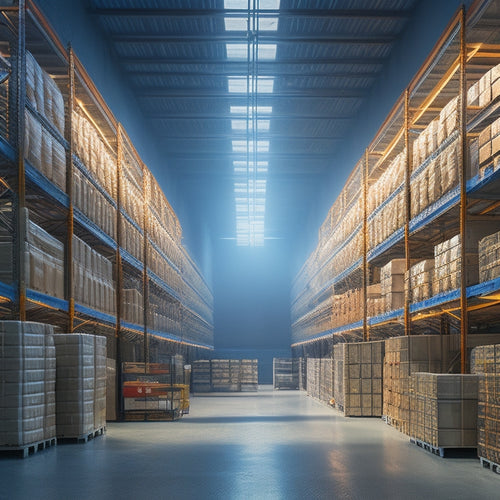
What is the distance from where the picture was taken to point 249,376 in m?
27.3

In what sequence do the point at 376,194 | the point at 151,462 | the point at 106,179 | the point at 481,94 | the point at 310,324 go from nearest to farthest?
the point at 151,462
the point at 481,94
the point at 106,179
the point at 376,194
the point at 310,324

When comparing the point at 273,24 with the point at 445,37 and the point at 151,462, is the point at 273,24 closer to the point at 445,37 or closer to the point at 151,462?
the point at 445,37

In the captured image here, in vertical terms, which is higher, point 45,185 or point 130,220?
point 130,220

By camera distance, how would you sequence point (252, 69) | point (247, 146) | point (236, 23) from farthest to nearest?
point (247, 146)
point (252, 69)
point (236, 23)

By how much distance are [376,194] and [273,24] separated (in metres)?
3.93

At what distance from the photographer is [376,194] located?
1396cm

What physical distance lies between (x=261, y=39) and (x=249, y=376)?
15388 mm

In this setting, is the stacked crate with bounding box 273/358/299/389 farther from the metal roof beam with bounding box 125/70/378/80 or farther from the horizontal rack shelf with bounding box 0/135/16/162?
the horizontal rack shelf with bounding box 0/135/16/162

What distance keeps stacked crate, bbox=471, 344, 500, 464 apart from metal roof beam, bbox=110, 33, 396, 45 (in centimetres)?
899

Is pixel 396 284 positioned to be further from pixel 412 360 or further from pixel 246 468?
pixel 246 468

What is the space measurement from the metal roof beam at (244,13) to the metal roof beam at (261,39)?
104 cm

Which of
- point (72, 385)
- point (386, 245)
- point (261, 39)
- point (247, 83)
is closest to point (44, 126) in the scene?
point (72, 385)

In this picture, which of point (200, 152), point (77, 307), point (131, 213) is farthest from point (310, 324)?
point (77, 307)

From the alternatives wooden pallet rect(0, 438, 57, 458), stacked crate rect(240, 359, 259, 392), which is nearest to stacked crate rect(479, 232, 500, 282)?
wooden pallet rect(0, 438, 57, 458)
